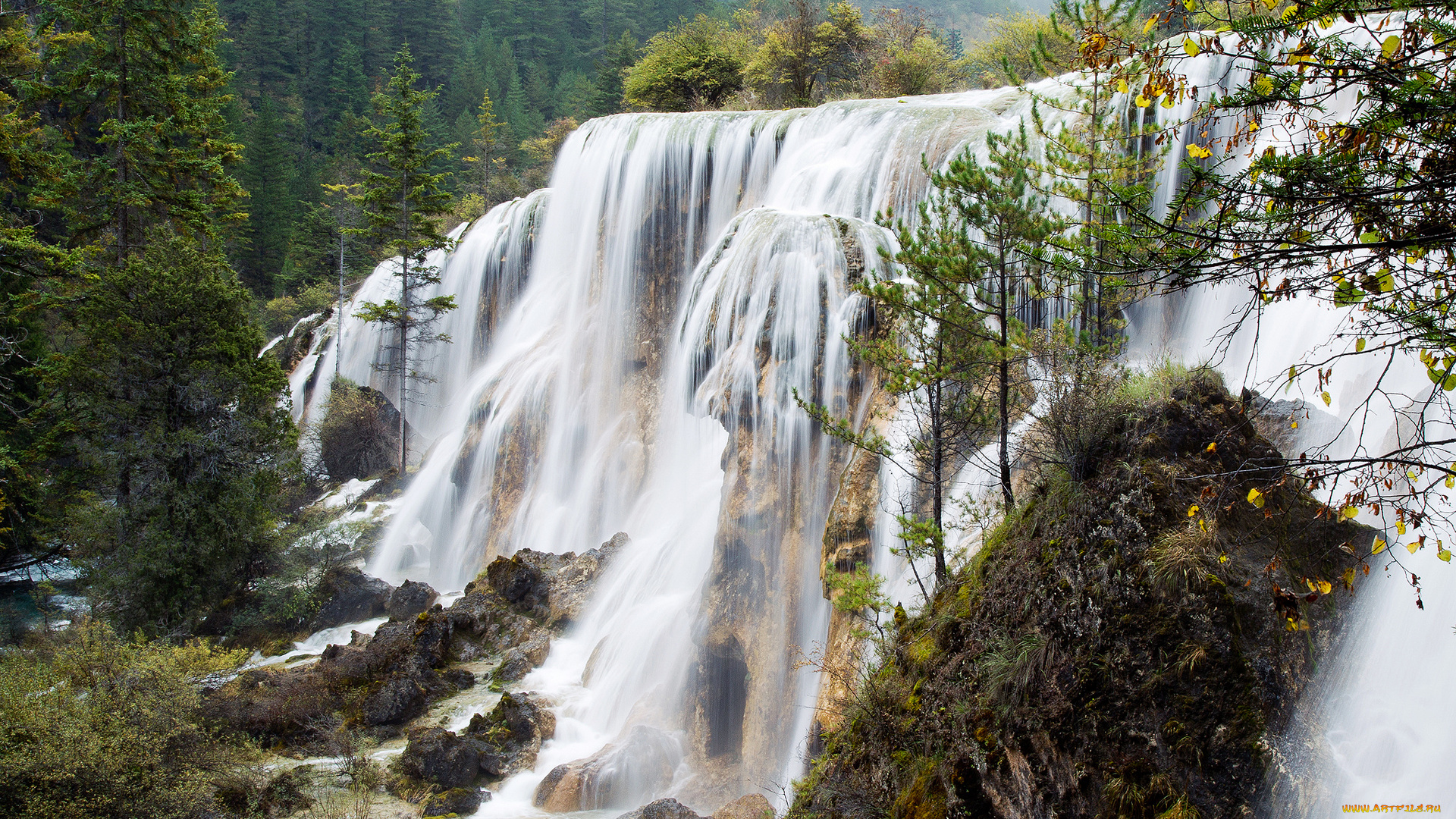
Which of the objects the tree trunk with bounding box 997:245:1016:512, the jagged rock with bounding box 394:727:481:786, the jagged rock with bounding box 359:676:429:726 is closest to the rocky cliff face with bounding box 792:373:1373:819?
the tree trunk with bounding box 997:245:1016:512

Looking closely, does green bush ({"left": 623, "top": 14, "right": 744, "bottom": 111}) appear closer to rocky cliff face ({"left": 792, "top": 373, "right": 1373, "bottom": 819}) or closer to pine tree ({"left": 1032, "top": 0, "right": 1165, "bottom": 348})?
pine tree ({"left": 1032, "top": 0, "right": 1165, "bottom": 348})

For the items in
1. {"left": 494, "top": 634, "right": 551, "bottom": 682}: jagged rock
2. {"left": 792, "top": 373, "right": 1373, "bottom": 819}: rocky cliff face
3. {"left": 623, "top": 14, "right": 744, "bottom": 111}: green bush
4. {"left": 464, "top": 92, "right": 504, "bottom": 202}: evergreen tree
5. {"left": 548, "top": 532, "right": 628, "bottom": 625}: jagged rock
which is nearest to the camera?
{"left": 792, "top": 373, "right": 1373, "bottom": 819}: rocky cliff face

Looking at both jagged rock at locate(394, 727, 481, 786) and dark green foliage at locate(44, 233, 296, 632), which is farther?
dark green foliage at locate(44, 233, 296, 632)

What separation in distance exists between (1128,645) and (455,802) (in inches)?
356

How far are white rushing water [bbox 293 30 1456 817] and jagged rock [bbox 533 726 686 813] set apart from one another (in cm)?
12

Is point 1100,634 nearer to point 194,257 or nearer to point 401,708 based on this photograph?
point 401,708

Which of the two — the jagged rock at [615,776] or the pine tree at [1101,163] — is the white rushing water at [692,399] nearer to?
the jagged rock at [615,776]

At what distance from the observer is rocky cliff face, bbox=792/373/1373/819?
4332mm

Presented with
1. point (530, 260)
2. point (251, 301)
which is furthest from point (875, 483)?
point (530, 260)

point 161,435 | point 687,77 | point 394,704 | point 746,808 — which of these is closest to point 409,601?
point 394,704

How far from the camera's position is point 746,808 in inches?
365

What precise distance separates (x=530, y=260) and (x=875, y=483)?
19252 millimetres

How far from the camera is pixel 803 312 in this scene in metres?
12.4

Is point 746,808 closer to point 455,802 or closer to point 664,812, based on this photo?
point 664,812
